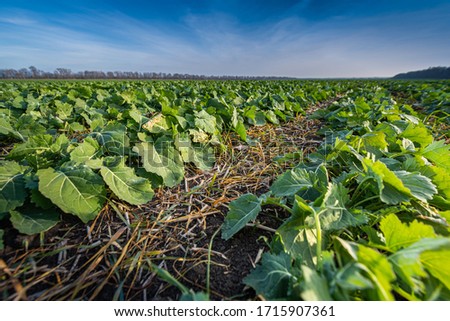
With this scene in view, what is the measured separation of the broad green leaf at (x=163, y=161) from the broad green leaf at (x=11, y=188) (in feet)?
2.63

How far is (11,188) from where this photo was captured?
1.49 metres

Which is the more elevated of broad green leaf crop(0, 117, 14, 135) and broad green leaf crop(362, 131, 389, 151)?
broad green leaf crop(362, 131, 389, 151)

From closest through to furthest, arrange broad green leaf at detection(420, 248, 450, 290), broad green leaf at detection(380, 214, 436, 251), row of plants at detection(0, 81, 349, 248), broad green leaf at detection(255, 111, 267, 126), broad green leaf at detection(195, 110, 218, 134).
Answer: broad green leaf at detection(420, 248, 450, 290) < broad green leaf at detection(380, 214, 436, 251) < row of plants at detection(0, 81, 349, 248) < broad green leaf at detection(195, 110, 218, 134) < broad green leaf at detection(255, 111, 267, 126)

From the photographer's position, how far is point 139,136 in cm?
231

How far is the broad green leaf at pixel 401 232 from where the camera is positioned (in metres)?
0.95

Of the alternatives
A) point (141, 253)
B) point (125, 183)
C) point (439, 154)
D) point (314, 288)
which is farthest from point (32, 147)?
point (439, 154)

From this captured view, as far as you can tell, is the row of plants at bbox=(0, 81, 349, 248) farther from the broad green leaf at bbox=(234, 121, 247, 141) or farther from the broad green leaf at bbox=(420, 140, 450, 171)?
the broad green leaf at bbox=(420, 140, 450, 171)

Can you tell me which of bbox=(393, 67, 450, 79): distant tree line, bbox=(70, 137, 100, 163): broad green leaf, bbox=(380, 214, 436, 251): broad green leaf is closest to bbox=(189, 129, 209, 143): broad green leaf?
bbox=(70, 137, 100, 163): broad green leaf

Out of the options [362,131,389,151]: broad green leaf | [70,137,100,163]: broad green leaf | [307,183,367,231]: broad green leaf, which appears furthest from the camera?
[362,131,389,151]: broad green leaf

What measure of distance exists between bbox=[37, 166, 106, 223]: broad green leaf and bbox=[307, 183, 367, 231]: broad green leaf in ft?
4.37

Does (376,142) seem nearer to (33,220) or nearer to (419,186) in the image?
(419,186)


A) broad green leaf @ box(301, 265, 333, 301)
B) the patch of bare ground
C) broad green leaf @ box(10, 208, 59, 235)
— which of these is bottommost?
the patch of bare ground

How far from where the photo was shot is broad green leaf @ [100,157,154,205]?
5.53 feet
